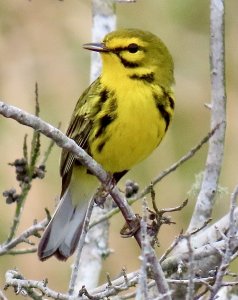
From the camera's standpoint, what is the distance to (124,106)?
4926mm

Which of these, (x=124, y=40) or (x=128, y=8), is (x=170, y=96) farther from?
(x=128, y=8)

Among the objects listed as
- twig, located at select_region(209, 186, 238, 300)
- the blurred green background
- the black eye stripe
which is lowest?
twig, located at select_region(209, 186, 238, 300)

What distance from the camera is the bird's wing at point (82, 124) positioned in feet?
16.5

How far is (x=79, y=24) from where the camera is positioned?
8.18m

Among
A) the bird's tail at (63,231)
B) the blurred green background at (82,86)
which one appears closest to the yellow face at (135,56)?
the bird's tail at (63,231)

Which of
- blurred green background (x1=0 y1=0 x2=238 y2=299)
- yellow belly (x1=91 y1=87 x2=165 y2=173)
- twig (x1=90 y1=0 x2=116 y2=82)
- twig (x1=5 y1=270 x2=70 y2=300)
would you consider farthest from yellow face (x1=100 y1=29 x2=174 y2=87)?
blurred green background (x1=0 y1=0 x2=238 y2=299)

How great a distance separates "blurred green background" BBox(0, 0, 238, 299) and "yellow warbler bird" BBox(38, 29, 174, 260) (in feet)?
6.24

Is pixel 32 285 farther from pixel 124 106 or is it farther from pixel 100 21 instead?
pixel 100 21

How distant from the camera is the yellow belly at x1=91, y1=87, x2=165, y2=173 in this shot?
16.2 feet

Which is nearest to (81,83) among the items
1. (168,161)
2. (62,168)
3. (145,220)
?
(168,161)

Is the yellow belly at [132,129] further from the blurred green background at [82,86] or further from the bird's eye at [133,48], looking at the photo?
the blurred green background at [82,86]

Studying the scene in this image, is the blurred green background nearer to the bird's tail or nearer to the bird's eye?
the bird's tail

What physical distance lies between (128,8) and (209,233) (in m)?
3.71

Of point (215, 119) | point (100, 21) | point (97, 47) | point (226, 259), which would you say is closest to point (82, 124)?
point (97, 47)
